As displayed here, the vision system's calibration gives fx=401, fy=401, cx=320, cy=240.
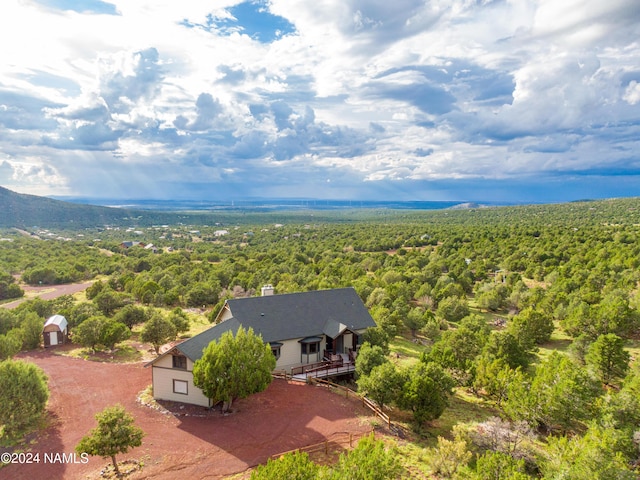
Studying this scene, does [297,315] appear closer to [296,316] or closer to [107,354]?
[296,316]

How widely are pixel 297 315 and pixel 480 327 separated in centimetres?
1736

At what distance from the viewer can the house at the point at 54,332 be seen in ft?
117

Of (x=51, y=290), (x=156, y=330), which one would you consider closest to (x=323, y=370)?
(x=156, y=330)

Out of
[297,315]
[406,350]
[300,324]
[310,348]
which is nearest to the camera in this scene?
[310,348]

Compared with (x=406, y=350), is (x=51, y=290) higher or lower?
lower

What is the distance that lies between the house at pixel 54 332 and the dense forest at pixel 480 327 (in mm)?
887

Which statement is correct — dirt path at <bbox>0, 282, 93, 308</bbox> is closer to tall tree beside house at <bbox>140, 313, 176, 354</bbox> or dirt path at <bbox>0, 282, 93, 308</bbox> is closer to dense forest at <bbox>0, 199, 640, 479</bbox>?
dense forest at <bbox>0, 199, 640, 479</bbox>

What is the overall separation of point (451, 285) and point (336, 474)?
43.8 metres

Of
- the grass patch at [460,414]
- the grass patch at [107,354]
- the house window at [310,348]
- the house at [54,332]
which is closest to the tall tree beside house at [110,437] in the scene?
the house window at [310,348]

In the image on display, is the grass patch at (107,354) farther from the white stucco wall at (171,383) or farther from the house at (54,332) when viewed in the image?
the white stucco wall at (171,383)

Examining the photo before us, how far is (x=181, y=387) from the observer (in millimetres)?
24219

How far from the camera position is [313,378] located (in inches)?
1076

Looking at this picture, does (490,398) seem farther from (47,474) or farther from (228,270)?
(228,270)

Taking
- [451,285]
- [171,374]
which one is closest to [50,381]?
[171,374]
